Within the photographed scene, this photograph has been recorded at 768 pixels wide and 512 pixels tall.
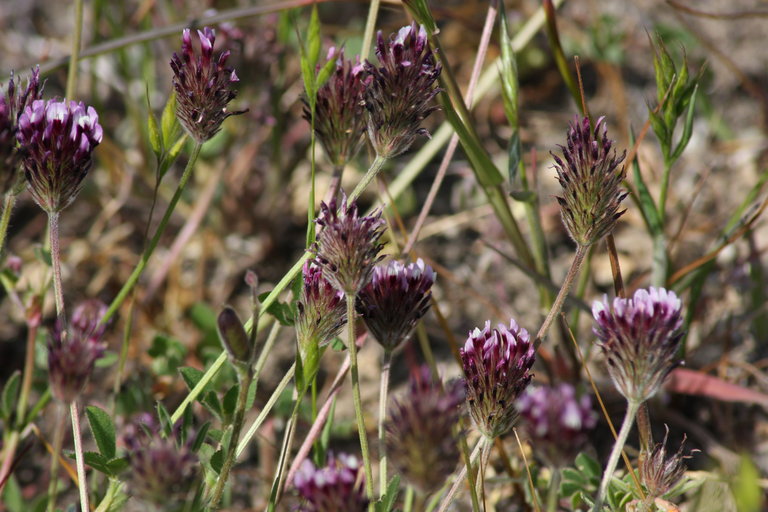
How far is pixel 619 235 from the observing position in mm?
2564

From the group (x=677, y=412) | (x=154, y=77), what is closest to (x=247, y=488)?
(x=677, y=412)

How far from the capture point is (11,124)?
1.17 m

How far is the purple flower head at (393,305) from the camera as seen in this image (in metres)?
1.26

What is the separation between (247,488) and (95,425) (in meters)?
0.71

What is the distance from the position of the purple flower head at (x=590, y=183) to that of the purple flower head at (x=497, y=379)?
A: 20cm

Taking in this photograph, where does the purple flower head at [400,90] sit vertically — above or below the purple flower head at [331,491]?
above

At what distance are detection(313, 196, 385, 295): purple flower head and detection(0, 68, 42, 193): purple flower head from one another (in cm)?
46

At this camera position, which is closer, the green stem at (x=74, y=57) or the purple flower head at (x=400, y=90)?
the purple flower head at (x=400, y=90)

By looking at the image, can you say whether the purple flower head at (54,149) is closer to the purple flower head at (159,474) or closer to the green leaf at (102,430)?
the green leaf at (102,430)

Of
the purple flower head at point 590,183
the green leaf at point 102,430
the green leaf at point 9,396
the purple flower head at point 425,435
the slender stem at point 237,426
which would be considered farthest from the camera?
the green leaf at point 9,396

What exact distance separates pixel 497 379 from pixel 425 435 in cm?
27

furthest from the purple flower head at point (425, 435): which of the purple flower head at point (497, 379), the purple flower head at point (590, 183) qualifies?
the purple flower head at point (590, 183)

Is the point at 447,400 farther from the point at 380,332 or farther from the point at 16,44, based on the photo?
the point at 16,44

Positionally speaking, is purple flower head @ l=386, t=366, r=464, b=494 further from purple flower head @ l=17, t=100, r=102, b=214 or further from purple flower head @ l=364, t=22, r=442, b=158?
purple flower head @ l=17, t=100, r=102, b=214
